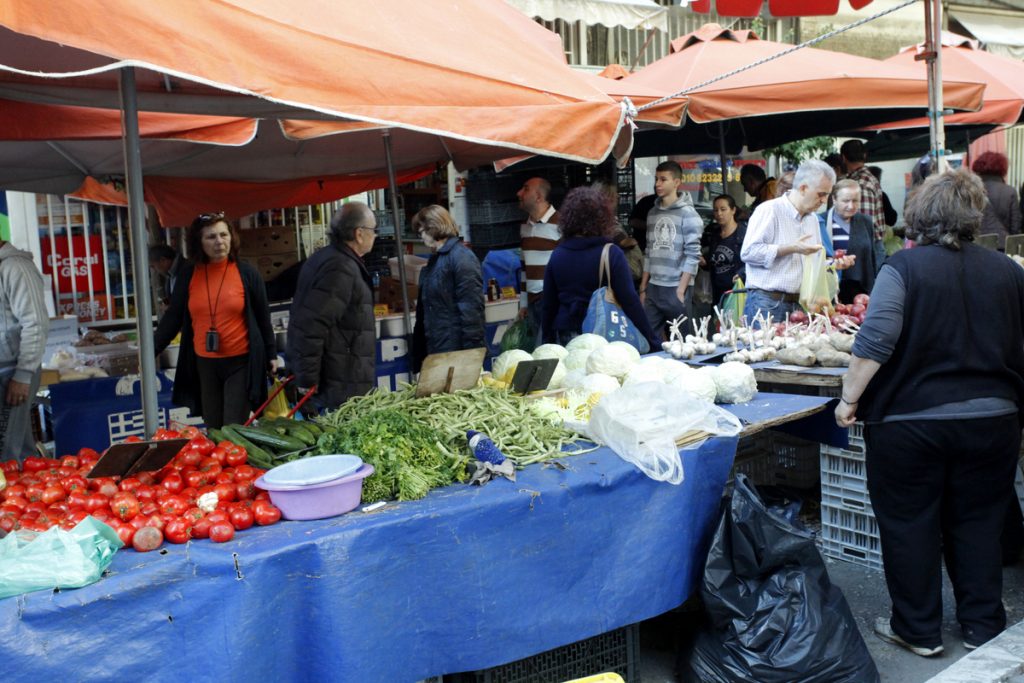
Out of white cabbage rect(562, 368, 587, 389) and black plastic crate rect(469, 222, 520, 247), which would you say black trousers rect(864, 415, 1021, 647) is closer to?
white cabbage rect(562, 368, 587, 389)

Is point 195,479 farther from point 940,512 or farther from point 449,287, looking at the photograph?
point 449,287

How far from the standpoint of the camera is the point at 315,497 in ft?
10.7

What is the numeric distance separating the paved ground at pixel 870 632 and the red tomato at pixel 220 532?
206 cm

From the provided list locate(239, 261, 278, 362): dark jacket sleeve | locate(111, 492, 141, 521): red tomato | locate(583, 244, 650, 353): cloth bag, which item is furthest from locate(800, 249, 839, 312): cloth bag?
locate(111, 492, 141, 521): red tomato

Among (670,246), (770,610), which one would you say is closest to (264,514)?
(770,610)

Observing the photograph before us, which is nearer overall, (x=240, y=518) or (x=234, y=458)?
(x=240, y=518)

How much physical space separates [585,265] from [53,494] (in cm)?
391

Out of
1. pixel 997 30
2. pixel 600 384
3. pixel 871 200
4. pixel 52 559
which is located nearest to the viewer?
pixel 52 559

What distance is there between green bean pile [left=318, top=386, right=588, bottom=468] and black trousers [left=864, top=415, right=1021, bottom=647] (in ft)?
4.59

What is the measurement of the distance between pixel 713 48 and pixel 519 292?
123 inches

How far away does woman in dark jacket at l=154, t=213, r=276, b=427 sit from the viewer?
6.25m

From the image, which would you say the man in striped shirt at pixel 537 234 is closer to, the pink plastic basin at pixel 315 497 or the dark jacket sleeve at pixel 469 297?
the dark jacket sleeve at pixel 469 297

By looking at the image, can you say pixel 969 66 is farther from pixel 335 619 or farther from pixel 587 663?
pixel 335 619

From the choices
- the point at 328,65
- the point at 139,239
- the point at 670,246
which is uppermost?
the point at 328,65
